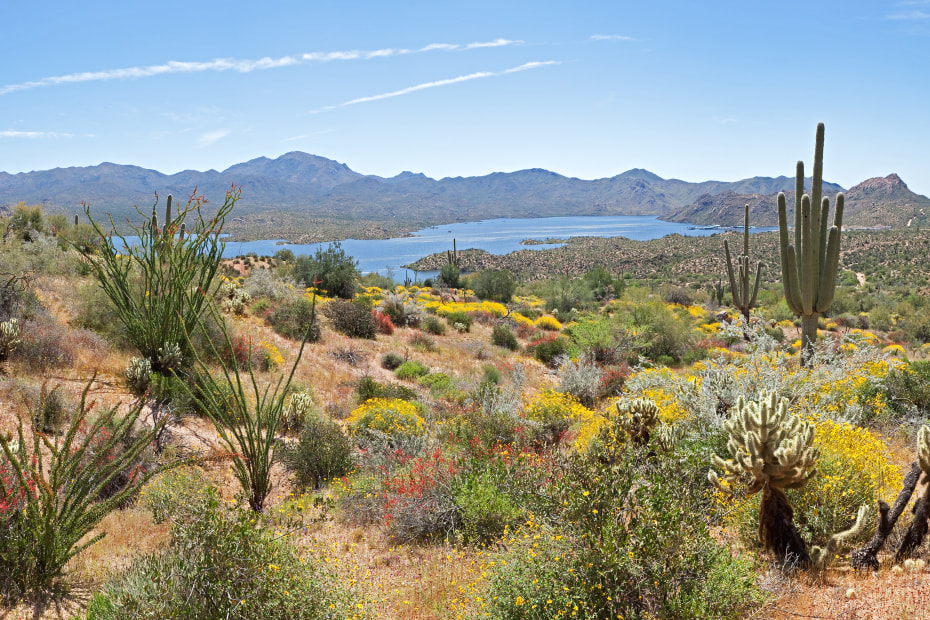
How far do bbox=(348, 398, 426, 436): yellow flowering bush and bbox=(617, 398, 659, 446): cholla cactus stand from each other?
3.30 m

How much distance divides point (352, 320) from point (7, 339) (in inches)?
359

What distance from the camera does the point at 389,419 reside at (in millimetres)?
9125

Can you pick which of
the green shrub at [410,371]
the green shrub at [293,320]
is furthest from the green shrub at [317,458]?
the green shrub at [293,320]

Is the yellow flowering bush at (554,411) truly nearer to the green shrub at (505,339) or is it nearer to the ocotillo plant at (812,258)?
the ocotillo plant at (812,258)

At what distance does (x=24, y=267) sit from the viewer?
12383 millimetres

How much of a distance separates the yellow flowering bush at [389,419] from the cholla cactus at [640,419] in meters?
3.30

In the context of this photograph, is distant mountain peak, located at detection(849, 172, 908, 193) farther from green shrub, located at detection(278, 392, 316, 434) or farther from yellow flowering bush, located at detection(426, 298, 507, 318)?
green shrub, located at detection(278, 392, 316, 434)

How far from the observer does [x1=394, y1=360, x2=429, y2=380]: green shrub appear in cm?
1374

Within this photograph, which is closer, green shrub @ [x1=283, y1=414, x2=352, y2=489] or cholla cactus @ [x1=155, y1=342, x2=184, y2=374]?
green shrub @ [x1=283, y1=414, x2=352, y2=489]

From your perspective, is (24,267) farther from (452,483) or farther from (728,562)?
(728,562)

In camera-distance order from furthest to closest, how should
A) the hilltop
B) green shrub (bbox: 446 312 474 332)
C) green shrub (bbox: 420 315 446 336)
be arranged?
the hilltop → green shrub (bbox: 446 312 474 332) → green shrub (bbox: 420 315 446 336)

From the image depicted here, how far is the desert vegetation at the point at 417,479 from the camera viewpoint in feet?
12.8

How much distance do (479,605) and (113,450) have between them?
5243 mm

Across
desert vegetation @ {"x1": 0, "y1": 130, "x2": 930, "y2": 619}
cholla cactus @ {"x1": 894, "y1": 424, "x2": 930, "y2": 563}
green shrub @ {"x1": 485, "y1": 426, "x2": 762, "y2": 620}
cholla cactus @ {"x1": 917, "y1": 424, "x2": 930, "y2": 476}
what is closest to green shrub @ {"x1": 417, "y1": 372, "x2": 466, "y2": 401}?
desert vegetation @ {"x1": 0, "y1": 130, "x2": 930, "y2": 619}
